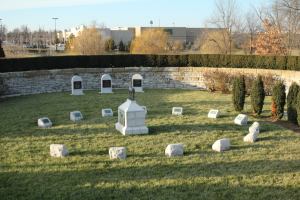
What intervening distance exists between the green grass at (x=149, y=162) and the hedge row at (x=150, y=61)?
6694 mm

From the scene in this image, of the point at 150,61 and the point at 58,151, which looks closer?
the point at 58,151

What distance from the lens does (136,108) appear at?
10.5m

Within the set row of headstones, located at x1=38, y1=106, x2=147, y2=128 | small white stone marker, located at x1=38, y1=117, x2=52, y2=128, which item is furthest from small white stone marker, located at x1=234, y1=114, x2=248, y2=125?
small white stone marker, located at x1=38, y1=117, x2=52, y2=128

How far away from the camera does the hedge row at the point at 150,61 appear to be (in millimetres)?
18855

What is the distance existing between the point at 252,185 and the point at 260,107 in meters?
6.52

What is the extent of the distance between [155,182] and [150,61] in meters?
15.3

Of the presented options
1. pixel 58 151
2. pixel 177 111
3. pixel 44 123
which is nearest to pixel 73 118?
pixel 44 123

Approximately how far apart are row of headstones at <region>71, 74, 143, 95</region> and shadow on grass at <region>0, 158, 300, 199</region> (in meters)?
11.3

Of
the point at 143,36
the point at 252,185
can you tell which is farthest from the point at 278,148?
the point at 143,36

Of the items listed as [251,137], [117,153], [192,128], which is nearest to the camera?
[117,153]

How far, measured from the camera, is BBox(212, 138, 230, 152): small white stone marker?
8727mm

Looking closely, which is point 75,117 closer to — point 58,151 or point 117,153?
point 58,151

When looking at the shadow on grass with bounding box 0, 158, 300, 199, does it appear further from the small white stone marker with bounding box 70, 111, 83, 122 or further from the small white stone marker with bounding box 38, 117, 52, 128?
the small white stone marker with bounding box 70, 111, 83, 122

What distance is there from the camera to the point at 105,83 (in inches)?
744
